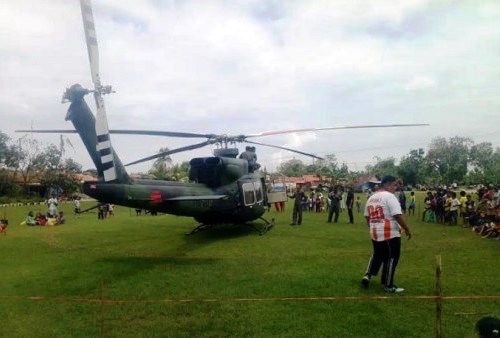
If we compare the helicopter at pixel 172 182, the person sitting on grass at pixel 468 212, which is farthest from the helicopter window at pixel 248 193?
the person sitting on grass at pixel 468 212

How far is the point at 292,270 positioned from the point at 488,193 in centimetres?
1246

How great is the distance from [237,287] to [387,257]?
2817 mm

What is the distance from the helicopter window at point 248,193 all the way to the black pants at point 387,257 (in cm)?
712

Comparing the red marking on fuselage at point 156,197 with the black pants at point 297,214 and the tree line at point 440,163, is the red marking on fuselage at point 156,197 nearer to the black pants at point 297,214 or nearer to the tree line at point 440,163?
the black pants at point 297,214

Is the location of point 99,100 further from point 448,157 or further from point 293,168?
point 293,168

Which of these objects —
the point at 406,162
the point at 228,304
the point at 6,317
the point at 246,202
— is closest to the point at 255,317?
the point at 228,304

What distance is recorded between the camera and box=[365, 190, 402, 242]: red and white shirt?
732 centimetres

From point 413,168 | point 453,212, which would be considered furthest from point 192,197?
point 413,168

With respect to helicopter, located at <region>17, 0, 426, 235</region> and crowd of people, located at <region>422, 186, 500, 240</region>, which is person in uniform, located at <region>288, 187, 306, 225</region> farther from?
crowd of people, located at <region>422, 186, 500, 240</region>

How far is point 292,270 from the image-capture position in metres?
9.09

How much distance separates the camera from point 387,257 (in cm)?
752

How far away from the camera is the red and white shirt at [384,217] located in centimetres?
732

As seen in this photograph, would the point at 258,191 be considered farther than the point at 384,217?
Yes

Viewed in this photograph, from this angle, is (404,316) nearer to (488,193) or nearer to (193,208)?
(193,208)
